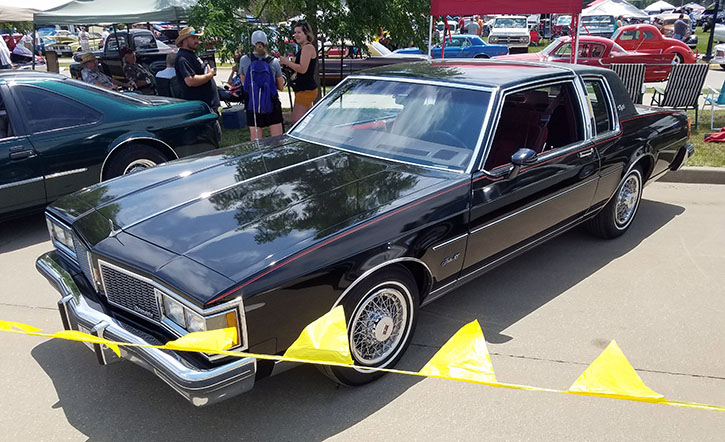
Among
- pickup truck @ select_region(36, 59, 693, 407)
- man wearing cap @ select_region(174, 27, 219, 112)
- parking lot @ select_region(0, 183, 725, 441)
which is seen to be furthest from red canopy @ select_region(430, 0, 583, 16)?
parking lot @ select_region(0, 183, 725, 441)

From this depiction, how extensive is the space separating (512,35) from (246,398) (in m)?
25.2

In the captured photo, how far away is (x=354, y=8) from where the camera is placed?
29.2 ft

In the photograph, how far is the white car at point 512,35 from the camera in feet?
83.5

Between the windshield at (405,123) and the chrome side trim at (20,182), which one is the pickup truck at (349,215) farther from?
the chrome side trim at (20,182)

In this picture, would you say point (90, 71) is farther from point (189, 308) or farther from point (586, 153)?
point (189, 308)

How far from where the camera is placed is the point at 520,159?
3688mm

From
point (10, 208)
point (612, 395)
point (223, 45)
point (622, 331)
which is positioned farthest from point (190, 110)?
point (612, 395)

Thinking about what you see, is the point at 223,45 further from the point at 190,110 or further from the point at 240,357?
the point at 240,357

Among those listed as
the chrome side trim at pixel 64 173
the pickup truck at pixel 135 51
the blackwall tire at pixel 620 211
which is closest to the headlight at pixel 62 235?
the chrome side trim at pixel 64 173

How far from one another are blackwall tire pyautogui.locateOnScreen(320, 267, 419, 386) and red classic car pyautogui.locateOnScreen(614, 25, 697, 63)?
16518mm

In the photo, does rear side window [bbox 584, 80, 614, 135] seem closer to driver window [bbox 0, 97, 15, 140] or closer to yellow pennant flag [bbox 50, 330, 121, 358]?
yellow pennant flag [bbox 50, 330, 121, 358]

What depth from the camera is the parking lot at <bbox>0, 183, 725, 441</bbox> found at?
115 inches

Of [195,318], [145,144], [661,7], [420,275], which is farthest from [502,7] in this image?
[661,7]

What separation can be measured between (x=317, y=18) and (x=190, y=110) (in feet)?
11.2
